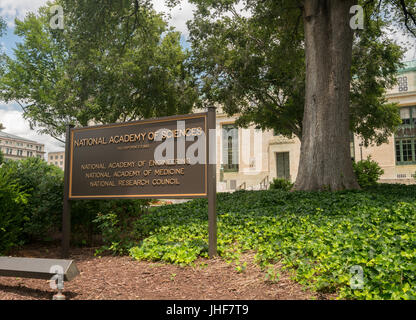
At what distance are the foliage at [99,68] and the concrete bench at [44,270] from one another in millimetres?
11676

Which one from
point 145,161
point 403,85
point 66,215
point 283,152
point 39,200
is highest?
point 403,85

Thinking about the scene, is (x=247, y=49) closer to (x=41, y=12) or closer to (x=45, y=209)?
(x=45, y=209)

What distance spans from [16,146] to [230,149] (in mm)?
89096

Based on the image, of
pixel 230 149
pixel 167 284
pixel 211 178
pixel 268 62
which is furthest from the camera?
pixel 230 149

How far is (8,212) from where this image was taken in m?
5.82

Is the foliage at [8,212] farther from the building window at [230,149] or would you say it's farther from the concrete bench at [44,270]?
the building window at [230,149]

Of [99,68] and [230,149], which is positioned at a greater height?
[99,68]

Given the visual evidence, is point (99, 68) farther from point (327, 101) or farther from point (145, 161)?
point (145, 161)

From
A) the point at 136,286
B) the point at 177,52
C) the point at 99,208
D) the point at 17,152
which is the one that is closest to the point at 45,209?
the point at 99,208

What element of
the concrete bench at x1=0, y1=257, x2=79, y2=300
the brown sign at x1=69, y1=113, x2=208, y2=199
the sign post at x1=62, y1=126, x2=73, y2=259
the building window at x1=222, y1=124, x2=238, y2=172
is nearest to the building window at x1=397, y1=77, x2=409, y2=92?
the building window at x1=222, y1=124, x2=238, y2=172

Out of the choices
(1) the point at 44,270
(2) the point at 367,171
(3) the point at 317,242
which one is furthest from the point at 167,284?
(2) the point at 367,171

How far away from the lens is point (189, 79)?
2008 centimetres

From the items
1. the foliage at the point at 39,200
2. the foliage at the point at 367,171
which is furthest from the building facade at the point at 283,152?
the foliage at the point at 39,200

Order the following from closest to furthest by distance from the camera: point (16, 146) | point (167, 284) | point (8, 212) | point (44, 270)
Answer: point (44, 270), point (167, 284), point (8, 212), point (16, 146)
